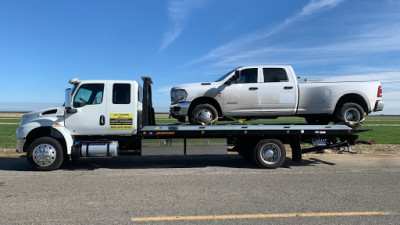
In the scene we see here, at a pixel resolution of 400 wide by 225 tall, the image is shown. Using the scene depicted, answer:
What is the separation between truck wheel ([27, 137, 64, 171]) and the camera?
22.8 ft

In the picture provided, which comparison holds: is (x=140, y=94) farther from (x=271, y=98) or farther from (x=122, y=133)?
(x=271, y=98)

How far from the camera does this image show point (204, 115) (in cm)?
776

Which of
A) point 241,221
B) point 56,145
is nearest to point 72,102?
point 56,145

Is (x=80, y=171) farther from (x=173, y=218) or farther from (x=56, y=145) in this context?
(x=173, y=218)

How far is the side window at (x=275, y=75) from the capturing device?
7855 millimetres

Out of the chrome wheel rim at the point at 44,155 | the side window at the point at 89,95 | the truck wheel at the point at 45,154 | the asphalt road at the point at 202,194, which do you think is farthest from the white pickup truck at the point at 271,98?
the chrome wheel rim at the point at 44,155

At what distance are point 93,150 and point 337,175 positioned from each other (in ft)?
Answer: 19.6

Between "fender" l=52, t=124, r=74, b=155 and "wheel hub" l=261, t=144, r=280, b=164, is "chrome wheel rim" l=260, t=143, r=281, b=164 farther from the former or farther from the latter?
"fender" l=52, t=124, r=74, b=155

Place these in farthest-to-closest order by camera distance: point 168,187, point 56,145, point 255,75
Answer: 1. point 255,75
2. point 56,145
3. point 168,187

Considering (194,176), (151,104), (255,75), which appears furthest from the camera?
(151,104)

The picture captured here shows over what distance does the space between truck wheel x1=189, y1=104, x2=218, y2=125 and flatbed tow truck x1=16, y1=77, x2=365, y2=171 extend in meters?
0.39

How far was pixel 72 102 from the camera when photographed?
7.19 meters

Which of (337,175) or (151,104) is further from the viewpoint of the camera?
(151,104)

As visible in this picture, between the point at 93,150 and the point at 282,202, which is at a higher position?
the point at 93,150
